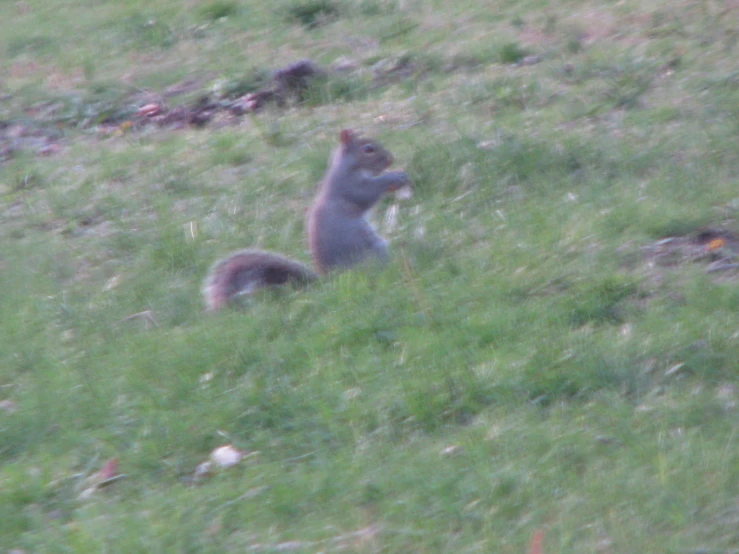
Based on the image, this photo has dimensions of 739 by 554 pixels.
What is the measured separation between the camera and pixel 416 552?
3123mm

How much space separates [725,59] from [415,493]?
491cm

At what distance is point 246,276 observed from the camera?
17.0 ft

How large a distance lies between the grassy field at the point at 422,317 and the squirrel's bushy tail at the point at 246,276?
0.12 m

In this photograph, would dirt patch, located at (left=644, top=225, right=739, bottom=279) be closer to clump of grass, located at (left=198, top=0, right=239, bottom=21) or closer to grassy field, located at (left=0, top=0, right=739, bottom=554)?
grassy field, located at (left=0, top=0, right=739, bottom=554)

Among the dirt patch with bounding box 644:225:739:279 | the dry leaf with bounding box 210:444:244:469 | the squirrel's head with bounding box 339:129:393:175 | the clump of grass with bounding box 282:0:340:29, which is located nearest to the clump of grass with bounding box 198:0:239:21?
the clump of grass with bounding box 282:0:340:29

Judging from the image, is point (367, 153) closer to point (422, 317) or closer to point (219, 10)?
point (422, 317)

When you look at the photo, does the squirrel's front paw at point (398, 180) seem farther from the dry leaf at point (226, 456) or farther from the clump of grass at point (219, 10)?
the clump of grass at point (219, 10)

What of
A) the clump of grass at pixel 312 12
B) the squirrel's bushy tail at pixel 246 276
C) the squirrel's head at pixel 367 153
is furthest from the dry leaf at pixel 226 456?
the clump of grass at pixel 312 12

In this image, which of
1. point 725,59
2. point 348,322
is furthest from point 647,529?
point 725,59

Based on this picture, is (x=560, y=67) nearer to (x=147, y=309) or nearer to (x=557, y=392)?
(x=147, y=309)

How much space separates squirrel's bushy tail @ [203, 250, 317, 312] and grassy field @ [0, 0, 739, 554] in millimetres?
117

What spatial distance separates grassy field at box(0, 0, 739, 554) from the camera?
335 cm

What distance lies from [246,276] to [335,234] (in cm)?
66

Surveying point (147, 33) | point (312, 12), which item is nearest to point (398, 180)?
point (312, 12)
